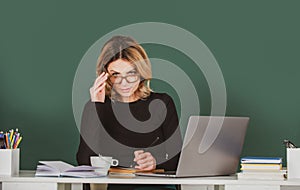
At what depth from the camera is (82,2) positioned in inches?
138

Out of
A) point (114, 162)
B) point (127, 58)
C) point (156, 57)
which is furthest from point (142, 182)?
point (156, 57)

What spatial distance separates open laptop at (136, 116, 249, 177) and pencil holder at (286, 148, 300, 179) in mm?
262

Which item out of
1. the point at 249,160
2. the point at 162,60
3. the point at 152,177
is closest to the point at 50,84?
the point at 162,60

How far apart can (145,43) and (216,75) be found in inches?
18.3

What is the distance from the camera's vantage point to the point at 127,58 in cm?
321

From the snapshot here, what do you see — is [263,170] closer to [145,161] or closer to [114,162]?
[145,161]

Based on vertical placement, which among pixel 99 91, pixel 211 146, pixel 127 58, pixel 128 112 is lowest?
pixel 211 146

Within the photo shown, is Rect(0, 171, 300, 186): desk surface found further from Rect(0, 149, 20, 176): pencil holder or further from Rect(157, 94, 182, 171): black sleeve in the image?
Rect(157, 94, 182, 171): black sleeve

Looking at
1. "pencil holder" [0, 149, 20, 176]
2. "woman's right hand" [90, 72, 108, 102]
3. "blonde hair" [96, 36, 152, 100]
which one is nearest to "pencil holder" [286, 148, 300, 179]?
"blonde hair" [96, 36, 152, 100]

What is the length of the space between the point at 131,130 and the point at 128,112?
12 centimetres

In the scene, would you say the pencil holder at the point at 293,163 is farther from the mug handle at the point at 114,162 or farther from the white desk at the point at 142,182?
the mug handle at the point at 114,162

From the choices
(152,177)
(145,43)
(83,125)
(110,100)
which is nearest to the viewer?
(152,177)

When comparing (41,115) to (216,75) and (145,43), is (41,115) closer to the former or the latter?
(145,43)

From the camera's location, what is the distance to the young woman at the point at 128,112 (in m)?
3.06
